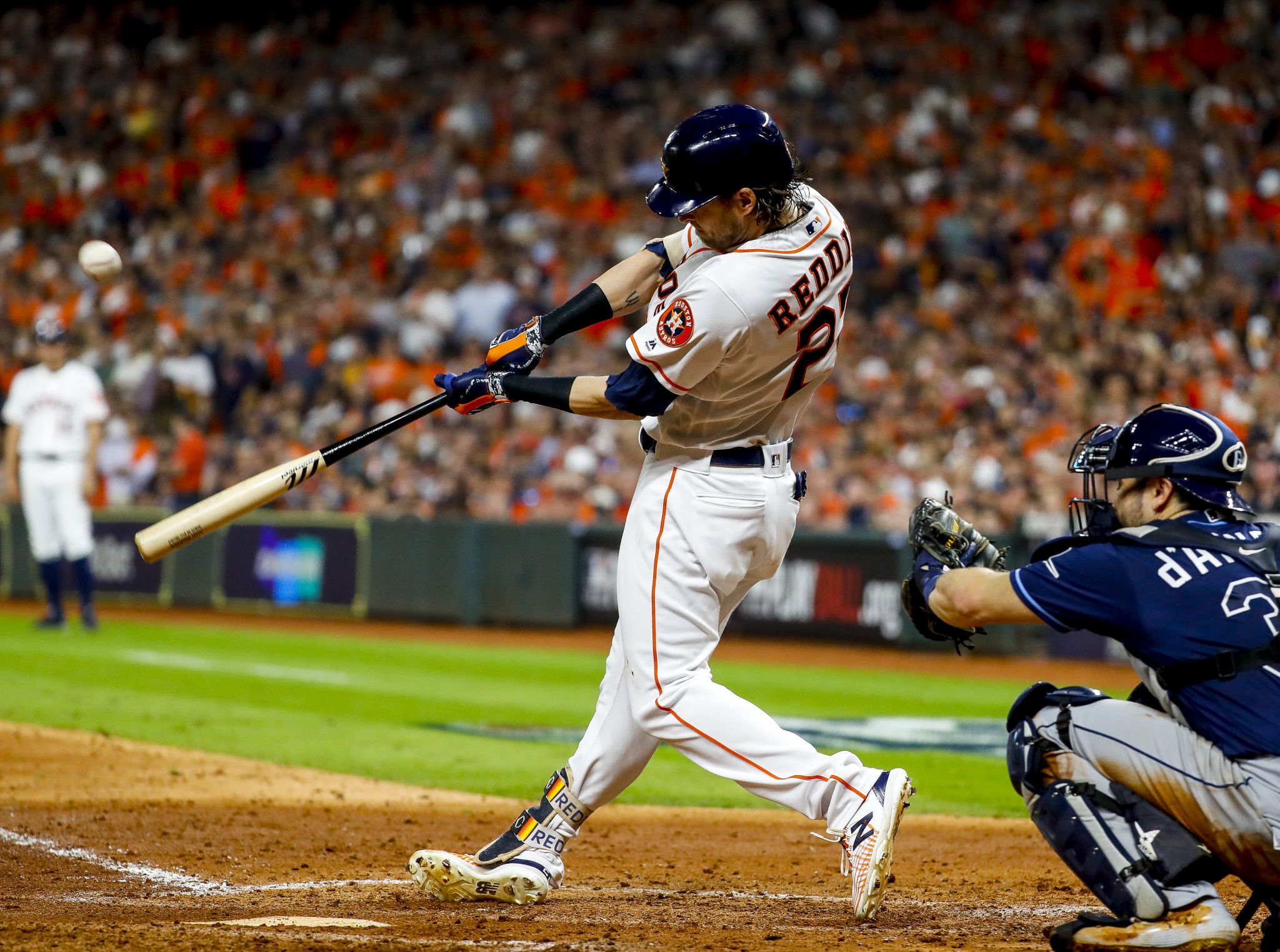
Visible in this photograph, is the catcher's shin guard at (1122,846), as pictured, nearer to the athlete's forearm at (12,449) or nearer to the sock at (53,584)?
the athlete's forearm at (12,449)

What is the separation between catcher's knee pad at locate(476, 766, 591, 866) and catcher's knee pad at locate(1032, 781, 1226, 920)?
125 cm

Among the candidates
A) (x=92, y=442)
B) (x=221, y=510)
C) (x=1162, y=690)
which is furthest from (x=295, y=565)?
(x=1162, y=690)

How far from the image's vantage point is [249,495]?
14.2ft

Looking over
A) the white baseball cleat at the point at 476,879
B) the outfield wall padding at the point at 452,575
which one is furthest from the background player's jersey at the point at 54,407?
the white baseball cleat at the point at 476,879

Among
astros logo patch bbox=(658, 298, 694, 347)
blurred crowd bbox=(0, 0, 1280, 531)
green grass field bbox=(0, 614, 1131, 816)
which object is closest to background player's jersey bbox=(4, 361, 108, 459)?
green grass field bbox=(0, 614, 1131, 816)

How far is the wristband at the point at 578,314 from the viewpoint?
4145 millimetres

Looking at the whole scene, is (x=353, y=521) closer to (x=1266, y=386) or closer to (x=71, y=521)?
(x=71, y=521)

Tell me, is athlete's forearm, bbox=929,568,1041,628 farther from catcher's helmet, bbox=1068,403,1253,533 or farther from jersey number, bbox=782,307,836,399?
jersey number, bbox=782,307,836,399

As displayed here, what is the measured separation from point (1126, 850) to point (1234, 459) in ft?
2.87

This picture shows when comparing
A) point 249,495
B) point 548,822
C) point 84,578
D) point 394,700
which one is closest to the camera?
point 548,822

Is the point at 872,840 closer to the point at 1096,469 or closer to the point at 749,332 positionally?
the point at 1096,469

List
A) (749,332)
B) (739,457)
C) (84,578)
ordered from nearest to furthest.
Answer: (749,332) < (739,457) < (84,578)

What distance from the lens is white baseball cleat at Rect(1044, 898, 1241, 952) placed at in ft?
11.0

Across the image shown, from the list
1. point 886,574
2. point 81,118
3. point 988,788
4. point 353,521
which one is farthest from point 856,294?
point 81,118
